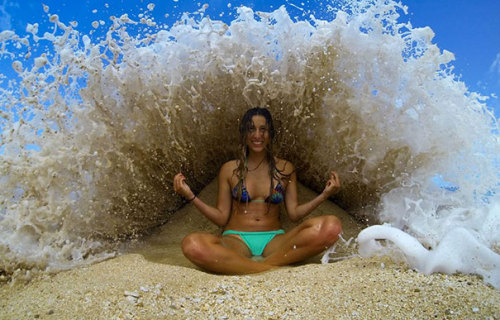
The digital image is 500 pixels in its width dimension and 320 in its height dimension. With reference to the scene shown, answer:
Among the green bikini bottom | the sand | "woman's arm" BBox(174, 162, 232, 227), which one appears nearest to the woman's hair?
"woman's arm" BBox(174, 162, 232, 227)

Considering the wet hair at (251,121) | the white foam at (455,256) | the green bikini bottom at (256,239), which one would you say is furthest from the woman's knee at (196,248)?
the white foam at (455,256)

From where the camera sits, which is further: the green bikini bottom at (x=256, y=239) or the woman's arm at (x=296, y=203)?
the green bikini bottom at (x=256, y=239)

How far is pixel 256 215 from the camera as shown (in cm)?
374

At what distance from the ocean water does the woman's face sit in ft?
1.43

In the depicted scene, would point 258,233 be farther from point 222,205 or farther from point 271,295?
point 271,295

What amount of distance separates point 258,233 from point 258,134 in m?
0.89

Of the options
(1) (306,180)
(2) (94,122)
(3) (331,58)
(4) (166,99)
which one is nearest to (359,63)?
(3) (331,58)

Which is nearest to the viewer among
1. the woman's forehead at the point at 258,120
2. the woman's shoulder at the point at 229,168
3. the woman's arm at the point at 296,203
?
the woman's arm at the point at 296,203

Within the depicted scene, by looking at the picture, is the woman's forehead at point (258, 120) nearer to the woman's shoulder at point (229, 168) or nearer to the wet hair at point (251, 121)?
the wet hair at point (251, 121)

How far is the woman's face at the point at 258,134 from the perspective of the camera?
370cm

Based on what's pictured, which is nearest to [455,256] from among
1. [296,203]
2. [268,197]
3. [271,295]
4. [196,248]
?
[271,295]

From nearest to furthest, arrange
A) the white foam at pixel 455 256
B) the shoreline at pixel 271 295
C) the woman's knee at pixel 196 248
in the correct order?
1. the shoreline at pixel 271 295
2. the white foam at pixel 455 256
3. the woman's knee at pixel 196 248

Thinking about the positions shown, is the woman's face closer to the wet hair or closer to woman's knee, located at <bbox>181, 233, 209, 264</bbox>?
the wet hair

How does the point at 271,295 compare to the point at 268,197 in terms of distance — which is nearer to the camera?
the point at 271,295
